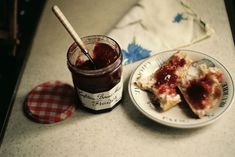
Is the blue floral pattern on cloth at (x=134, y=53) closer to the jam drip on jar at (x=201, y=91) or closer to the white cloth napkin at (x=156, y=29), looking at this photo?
the white cloth napkin at (x=156, y=29)

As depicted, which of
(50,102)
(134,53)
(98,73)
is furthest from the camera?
(134,53)

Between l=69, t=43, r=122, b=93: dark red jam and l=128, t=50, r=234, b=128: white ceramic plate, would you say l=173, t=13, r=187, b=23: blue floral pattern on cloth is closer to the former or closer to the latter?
l=128, t=50, r=234, b=128: white ceramic plate

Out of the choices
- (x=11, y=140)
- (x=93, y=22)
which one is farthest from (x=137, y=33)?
(x=11, y=140)

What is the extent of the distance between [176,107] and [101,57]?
0.20m

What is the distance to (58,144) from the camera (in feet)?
2.63

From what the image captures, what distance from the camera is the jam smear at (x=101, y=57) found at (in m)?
0.79

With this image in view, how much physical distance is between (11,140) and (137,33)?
45 centimetres

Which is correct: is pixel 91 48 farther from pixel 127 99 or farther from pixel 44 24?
pixel 44 24

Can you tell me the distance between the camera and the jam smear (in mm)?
792

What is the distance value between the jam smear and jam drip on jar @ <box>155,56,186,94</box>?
0.40 feet

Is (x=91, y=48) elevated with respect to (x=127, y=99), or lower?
elevated

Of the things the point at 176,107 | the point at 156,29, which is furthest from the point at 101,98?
the point at 156,29

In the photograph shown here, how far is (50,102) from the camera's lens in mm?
864

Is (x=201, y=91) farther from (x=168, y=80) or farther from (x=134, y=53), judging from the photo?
(x=134, y=53)
